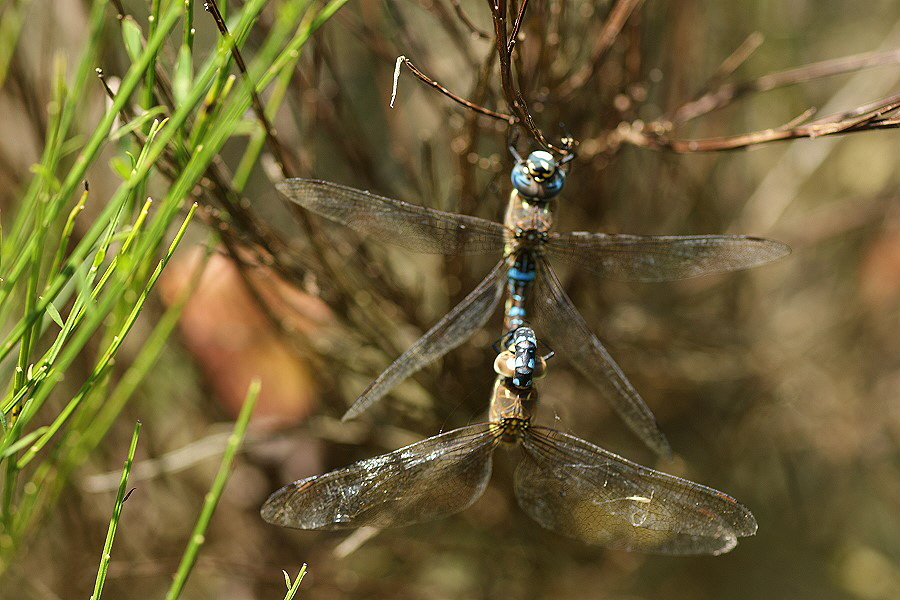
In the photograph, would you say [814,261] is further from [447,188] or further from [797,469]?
[447,188]

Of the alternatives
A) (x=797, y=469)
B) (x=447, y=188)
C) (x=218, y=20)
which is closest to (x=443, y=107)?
(x=218, y=20)

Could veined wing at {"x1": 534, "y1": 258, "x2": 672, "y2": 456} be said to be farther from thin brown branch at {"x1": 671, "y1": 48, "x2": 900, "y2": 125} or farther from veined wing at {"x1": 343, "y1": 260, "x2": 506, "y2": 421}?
thin brown branch at {"x1": 671, "y1": 48, "x2": 900, "y2": 125}

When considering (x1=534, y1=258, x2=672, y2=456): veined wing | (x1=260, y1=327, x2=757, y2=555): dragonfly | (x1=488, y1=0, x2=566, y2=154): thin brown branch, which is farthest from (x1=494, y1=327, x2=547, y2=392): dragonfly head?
(x1=488, y1=0, x2=566, y2=154): thin brown branch

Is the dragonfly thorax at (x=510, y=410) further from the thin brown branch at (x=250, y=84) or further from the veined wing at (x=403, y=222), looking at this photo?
the thin brown branch at (x=250, y=84)

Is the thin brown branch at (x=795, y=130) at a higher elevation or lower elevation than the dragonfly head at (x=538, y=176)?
higher

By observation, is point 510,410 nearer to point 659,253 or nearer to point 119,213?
point 659,253

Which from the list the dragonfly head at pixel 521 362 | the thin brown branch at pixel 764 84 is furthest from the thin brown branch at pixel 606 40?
the dragonfly head at pixel 521 362

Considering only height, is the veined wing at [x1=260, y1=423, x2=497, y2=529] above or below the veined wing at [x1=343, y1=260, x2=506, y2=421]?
below
